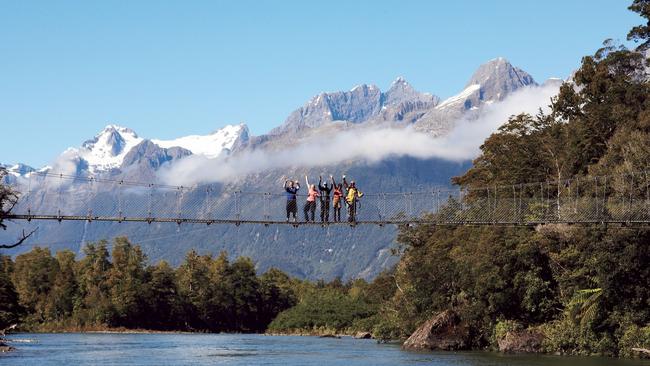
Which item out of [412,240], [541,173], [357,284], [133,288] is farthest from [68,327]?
[541,173]

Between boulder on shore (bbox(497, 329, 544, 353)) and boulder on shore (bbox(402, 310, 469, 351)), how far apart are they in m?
3.25

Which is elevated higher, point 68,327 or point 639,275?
point 639,275

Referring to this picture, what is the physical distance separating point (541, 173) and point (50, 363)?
1213 inches

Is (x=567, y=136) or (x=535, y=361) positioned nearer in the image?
(x=535, y=361)

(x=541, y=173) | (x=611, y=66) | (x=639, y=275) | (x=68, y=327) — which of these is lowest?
(x=68, y=327)

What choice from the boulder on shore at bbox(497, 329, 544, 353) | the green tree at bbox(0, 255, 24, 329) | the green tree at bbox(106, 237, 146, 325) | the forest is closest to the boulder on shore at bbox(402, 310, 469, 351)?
the forest

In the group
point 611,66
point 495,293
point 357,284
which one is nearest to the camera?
point 495,293

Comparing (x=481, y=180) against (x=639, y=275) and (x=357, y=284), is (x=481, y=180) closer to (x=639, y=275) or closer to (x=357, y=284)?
(x=639, y=275)

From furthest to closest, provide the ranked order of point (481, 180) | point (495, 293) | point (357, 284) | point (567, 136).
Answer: point (357, 284) < point (481, 180) < point (567, 136) < point (495, 293)

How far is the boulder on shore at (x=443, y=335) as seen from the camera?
5575cm

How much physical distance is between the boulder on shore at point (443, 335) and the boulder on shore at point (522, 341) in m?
3.25

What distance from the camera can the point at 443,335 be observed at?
56125mm

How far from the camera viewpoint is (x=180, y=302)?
362ft

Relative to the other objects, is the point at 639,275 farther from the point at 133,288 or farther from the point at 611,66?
the point at 133,288
